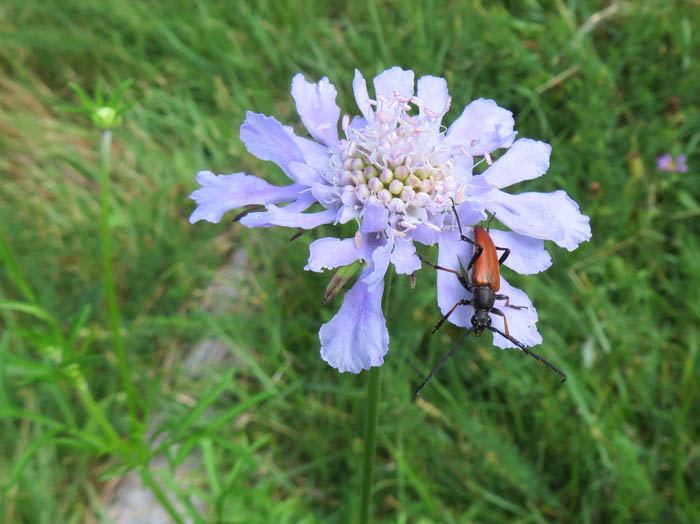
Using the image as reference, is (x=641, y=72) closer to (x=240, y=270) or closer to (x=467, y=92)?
(x=467, y=92)

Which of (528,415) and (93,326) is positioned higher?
(93,326)

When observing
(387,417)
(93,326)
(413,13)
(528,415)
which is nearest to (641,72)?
(413,13)

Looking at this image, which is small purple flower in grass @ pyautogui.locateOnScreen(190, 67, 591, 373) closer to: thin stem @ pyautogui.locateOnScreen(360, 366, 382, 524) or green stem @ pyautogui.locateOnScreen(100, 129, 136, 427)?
thin stem @ pyautogui.locateOnScreen(360, 366, 382, 524)

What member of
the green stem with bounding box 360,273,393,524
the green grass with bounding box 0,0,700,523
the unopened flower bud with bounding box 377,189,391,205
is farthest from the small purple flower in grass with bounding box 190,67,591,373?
the green grass with bounding box 0,0,700,523

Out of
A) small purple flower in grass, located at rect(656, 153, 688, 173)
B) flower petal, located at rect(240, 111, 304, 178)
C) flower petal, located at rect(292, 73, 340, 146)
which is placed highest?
small purple flower in grass, located at rect(656, 153, 688, 173)

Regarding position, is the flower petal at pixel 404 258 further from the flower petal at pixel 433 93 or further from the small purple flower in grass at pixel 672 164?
the small purple flower in grass at pixel 672 164

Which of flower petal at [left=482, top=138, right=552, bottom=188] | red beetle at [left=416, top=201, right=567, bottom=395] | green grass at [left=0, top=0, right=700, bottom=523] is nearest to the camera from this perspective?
red beetle at [left=416, top=201, right=567, bottom=395]

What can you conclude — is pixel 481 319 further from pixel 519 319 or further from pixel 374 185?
pixel 374 185
